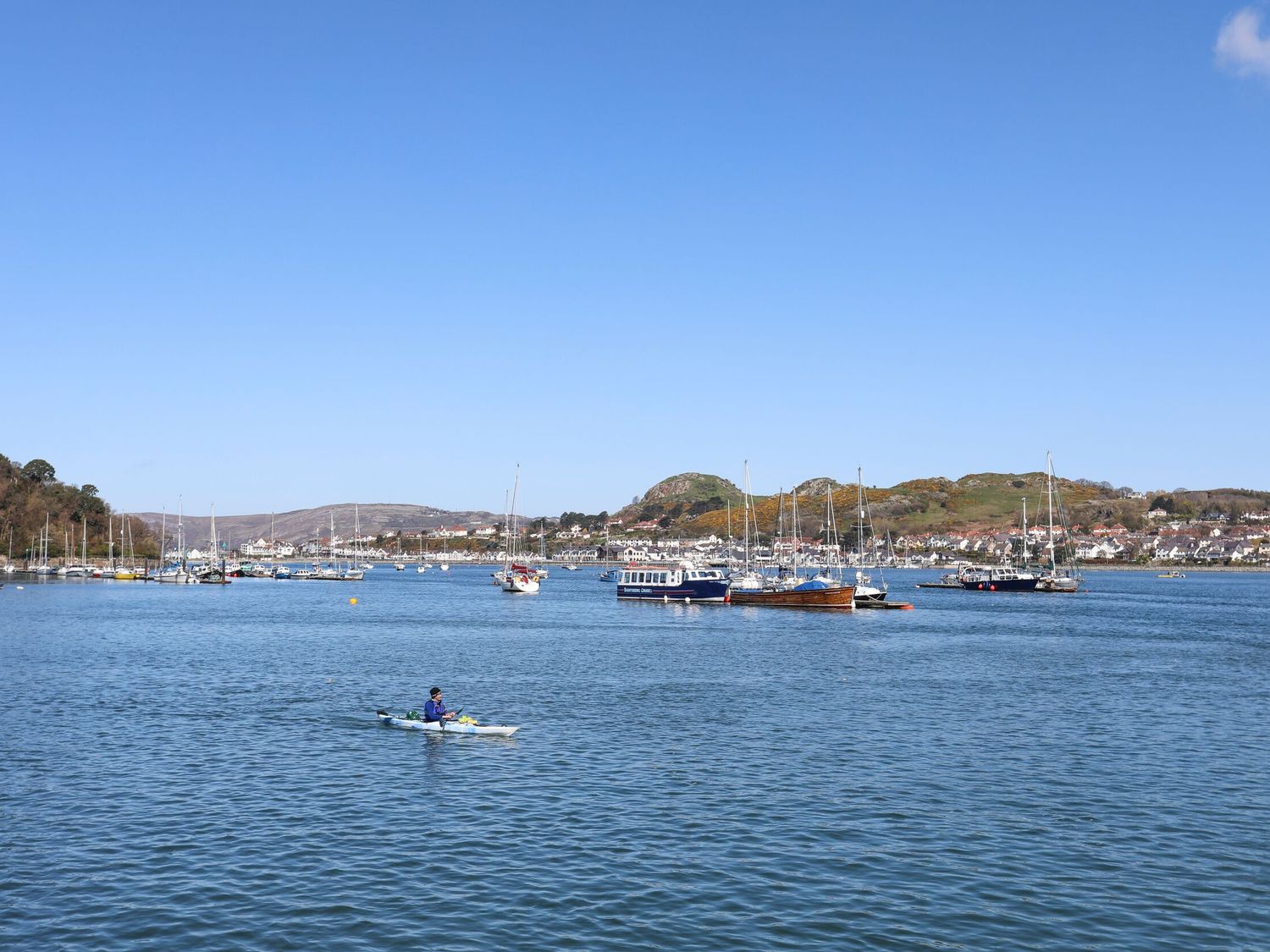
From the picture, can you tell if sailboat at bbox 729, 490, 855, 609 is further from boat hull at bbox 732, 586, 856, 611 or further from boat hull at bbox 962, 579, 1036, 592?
boat hull at bbox 962, 579, 1036, 592

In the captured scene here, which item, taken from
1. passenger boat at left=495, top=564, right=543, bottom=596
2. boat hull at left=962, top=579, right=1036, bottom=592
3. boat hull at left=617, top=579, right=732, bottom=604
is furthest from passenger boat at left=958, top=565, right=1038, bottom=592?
passenger boat at left=495, top=564, right=543, bottom=596

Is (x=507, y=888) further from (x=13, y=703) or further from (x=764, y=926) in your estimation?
(x=13, y=703)

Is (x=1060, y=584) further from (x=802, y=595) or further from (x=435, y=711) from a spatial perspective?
(x=435, y=711)

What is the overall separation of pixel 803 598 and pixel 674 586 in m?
19.4

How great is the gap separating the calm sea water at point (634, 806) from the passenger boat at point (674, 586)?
64739mm

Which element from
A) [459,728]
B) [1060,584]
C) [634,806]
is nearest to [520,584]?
[1060,584]

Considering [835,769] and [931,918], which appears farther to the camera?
[835,769]

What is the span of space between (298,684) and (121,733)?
15.4 m

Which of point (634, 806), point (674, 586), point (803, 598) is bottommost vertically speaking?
point (803, 598)

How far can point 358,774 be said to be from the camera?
112 ft

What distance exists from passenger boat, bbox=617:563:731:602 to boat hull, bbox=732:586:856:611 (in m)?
2.86

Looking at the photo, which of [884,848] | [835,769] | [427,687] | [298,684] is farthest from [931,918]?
[298,684]

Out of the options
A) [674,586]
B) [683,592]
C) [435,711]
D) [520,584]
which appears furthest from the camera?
[520,584]

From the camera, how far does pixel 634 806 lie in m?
30.3
